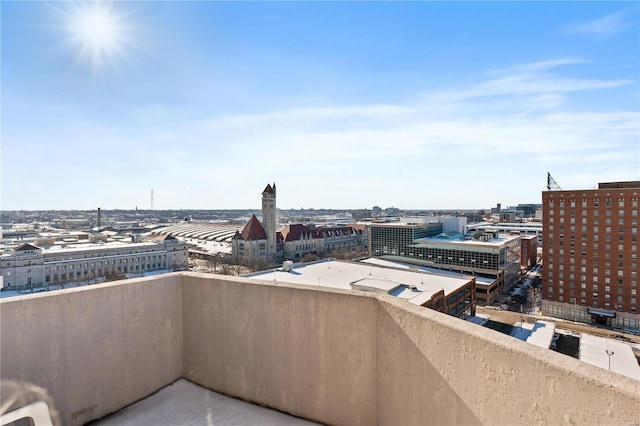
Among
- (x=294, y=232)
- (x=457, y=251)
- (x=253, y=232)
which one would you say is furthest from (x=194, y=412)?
(x=294, y=232)

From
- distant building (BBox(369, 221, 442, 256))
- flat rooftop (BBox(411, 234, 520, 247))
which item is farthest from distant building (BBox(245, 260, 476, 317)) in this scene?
distant building (BBox(369, 221, 442, 256))

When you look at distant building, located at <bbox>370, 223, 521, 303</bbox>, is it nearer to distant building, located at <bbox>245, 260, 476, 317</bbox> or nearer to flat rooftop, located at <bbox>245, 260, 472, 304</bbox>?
distant building, located at <bbox>245, 260, 476, 317</bbox>

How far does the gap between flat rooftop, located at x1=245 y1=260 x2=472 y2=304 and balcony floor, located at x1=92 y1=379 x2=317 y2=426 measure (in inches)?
835

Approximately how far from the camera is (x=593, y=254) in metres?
37.7

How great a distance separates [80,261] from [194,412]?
5091 centimetres

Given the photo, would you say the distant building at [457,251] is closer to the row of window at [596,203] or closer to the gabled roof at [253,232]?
the row of window at [596,203]

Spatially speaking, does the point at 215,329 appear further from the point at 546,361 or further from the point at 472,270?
the point at 472,270

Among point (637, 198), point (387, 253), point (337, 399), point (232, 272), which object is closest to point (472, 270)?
point (387, 253)

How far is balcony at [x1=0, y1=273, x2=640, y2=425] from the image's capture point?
2031 mm

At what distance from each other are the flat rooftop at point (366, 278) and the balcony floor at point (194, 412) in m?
21.2

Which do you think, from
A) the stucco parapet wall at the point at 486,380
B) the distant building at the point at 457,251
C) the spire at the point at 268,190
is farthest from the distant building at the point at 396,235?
the stucco parapet wall at the point at 486,380

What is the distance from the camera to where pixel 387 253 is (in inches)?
2261

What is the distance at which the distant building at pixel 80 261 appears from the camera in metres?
39.8

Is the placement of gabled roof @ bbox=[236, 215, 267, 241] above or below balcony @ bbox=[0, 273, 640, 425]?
below
